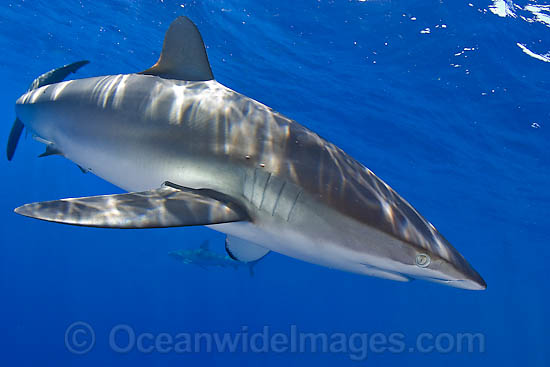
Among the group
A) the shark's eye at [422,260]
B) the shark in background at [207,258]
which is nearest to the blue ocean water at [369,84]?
the shark in background at [207,258]

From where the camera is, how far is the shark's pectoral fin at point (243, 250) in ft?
12.2

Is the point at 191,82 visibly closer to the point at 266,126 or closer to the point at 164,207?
the point at 266,126

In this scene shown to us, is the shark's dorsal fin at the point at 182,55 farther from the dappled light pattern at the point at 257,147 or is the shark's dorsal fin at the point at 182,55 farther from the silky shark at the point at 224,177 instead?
the dappled light pattern at the point at 257,147

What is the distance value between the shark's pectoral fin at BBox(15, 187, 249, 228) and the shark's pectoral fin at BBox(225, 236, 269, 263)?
50.7 inches

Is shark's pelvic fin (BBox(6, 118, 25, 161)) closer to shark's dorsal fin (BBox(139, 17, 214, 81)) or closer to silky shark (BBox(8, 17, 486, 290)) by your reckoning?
silky shark (BBox(8, 17, 486, 290))

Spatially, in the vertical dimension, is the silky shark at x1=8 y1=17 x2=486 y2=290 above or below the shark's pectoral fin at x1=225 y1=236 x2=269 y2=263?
above

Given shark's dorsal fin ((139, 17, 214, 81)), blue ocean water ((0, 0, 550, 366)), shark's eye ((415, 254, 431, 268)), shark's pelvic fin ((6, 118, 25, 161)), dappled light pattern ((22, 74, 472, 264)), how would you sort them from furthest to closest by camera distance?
blue ocean water ((0, 0, 550, 366)), shark's pelvic fin ((6, 118, 25, 161)), shark's dorsal fin ((139, 17, 214, 81)), dappled light pattern ((22, 74, 472, 264)), shark's eye ((415, 254, 431, 268))

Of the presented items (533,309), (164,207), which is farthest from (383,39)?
(533,309)

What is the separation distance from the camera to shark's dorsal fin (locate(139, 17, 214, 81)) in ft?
11.7

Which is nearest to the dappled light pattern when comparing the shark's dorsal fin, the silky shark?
the silky shark

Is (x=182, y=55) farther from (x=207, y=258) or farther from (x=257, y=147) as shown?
(x=207, y=258)

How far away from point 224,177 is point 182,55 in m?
A: 1.57

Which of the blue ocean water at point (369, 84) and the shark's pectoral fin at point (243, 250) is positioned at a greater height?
the blue ocean water at point (369, 84)

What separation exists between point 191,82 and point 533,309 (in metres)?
126
